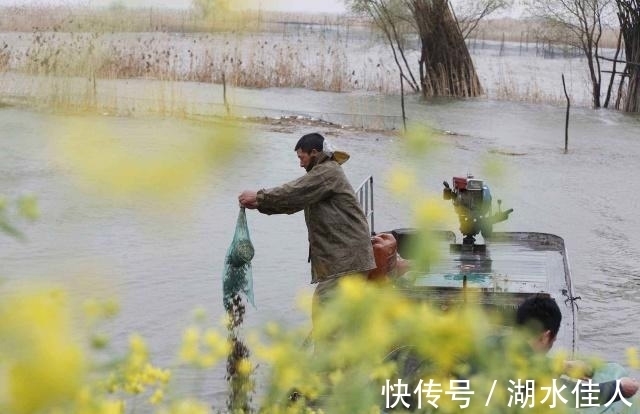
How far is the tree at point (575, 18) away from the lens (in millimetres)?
32250

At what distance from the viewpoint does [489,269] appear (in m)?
9.31

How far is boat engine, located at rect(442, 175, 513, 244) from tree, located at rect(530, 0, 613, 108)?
75.2ft

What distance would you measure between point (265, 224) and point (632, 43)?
66.0ft

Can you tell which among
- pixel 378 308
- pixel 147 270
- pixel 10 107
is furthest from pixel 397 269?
pixel 10 107

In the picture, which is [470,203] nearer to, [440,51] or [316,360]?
[316,360]

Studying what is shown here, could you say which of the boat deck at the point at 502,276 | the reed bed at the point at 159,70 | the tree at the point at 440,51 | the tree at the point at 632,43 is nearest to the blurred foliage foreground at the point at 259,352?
the boat deck at the point at 502,276

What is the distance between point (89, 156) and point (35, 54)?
22.4 metres

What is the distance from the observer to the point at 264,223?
49.9 feet

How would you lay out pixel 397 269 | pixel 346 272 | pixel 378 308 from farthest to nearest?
1. pixel 397 269
2. pixel 346 272
3. pixel 378 308

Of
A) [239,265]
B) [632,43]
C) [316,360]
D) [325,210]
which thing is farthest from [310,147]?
[632,43]

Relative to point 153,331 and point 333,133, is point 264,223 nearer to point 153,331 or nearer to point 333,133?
point 153,331

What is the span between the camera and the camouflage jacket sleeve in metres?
6.87

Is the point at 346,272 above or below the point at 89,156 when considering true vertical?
below

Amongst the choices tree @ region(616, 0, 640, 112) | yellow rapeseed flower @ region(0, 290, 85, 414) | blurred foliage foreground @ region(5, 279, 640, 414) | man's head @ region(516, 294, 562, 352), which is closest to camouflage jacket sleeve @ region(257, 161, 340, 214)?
man's head @ region(516, 294, 562, 352)
